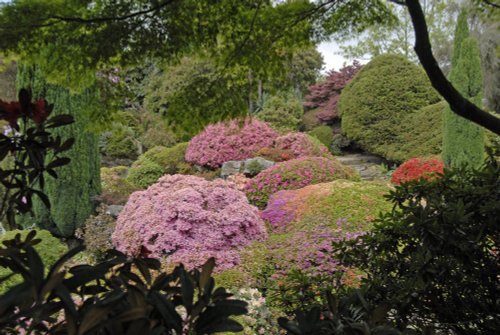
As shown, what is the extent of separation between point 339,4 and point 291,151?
30.0ft

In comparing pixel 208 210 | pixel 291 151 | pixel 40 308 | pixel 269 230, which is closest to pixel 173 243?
pixel 208 210

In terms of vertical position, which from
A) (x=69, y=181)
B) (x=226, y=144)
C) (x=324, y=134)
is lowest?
(x=69, y=181)

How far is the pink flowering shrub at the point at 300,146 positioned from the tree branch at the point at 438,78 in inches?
381

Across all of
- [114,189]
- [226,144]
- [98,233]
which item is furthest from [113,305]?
[226,144]

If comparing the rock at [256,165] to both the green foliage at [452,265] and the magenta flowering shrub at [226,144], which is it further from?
the green foliage at [452,265]

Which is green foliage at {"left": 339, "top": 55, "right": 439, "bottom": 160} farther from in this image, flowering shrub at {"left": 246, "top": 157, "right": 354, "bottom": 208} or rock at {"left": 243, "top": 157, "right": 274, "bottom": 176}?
flowering shrub at {"left": 246, "top": 157, "right": 354, "bottom": 208}

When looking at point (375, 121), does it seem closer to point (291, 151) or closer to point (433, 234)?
point (291, 151)

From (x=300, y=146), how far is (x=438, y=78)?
32.5 feet

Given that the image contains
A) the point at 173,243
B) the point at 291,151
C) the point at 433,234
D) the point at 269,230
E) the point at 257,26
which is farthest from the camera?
the point at 291,151

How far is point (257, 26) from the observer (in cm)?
244

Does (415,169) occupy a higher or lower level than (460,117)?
lower

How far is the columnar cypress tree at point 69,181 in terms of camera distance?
8.02 m

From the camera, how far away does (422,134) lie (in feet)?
44.2

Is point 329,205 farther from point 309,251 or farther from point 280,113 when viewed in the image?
point 280,113
